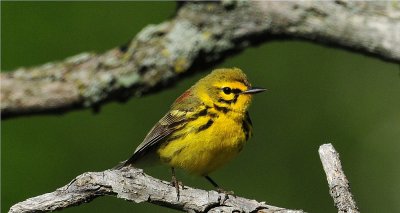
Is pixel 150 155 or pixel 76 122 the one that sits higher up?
pixel 76 122

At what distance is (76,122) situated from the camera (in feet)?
24.6

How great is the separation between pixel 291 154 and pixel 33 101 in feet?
9.63

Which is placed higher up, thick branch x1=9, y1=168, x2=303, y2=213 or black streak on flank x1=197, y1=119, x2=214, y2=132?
black streak on flank x1=197, y1=119, x2=214, y2=132

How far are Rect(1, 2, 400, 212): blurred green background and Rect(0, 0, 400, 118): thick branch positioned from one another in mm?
1586

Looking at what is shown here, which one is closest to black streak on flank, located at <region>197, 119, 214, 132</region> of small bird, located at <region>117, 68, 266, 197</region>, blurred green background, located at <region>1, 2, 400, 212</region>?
small bird, located at <region>117, 68, 266, 197</region>

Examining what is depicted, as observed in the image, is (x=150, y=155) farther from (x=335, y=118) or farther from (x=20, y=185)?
(x=335, y=118)

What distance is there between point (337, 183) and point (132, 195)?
3.36ft

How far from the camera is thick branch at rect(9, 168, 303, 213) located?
13.9 feet

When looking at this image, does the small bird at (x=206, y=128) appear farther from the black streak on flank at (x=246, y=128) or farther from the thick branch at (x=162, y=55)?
the thick branch at (x=162, y=55)

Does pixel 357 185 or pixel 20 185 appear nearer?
pixel 20 185

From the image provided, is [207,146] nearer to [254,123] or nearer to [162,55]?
[162,55]

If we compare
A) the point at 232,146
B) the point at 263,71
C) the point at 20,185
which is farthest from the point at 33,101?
the point at 263,71

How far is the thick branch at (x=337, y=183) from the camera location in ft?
14.3

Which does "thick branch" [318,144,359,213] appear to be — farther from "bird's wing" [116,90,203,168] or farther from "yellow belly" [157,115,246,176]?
"bird's wing" [116,90,203,168]
